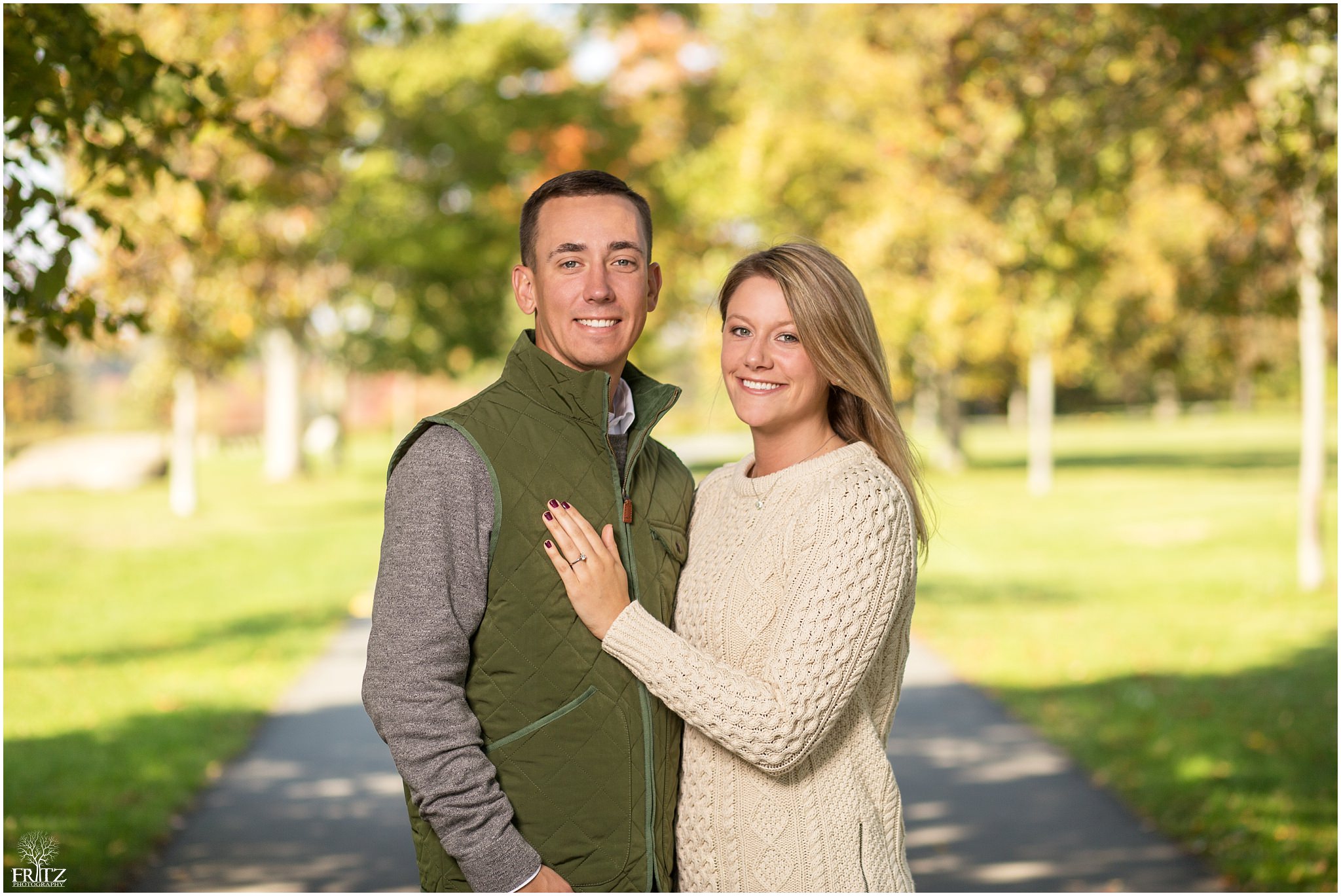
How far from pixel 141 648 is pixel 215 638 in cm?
65

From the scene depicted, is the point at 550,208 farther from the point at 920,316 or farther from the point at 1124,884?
the point at 920,316

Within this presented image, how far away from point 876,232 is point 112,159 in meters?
14.3

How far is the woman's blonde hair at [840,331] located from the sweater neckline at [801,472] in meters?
0.09

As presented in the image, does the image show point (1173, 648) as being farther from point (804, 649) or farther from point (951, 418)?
point (951, 418)

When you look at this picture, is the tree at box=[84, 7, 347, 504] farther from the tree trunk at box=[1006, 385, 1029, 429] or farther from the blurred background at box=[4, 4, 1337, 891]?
the tree trunk at box=[1006, 385, 1029, 429]

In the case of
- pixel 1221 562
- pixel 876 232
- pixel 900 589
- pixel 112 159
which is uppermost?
pixel 876 232

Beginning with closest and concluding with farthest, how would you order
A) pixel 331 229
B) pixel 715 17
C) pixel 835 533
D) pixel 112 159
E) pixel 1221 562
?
pixel 835 533 < pixel 112 159 < pixel 1221 562 < pixel 331 229 < pixel 715 17

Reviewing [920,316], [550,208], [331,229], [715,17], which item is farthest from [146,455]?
[550,208]

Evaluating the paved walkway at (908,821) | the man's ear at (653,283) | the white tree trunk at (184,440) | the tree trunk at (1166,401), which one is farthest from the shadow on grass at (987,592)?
the tree trunk at (1166,401)

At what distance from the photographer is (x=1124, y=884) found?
540 centimetres

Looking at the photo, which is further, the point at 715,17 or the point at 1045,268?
the point at 715,17

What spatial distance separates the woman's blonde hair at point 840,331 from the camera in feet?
9.83

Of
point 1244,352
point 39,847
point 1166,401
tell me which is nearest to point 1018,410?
point 1166,401

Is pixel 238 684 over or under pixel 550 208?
under
